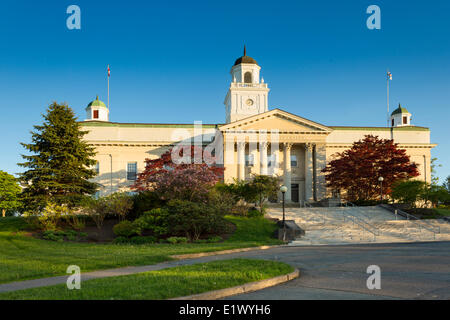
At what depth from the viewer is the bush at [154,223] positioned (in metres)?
23.1

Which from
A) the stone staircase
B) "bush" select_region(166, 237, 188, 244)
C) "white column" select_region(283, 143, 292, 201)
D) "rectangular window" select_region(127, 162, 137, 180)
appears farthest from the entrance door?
"bush" select_region(166, 237, 188, 244)

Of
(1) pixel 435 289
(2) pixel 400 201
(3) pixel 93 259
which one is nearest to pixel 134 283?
(3) pixel 93 259

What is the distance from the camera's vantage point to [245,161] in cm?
4788

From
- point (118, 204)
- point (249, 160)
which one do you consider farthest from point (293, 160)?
point (118, 204)

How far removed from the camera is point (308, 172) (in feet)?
154

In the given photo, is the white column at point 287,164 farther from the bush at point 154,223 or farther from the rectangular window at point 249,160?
the bush at point 154,223

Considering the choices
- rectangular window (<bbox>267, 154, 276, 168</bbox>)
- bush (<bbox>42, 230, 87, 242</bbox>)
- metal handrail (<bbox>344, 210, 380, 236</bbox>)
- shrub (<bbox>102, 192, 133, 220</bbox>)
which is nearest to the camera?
bush (<bbox>42, 230, 87, 242</bbox>)

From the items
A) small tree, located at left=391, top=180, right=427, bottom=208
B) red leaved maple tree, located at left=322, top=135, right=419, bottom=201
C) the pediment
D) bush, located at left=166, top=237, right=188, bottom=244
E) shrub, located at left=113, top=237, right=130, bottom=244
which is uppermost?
the pediment

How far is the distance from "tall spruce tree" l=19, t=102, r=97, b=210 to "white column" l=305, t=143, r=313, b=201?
28.0 meters

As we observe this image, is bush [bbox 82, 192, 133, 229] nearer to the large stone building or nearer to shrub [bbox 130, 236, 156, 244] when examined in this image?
shrub [bbox 130, 236, 156, 244]

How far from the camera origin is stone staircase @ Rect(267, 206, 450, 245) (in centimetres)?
2344

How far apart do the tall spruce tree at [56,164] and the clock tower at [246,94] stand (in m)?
30.1
